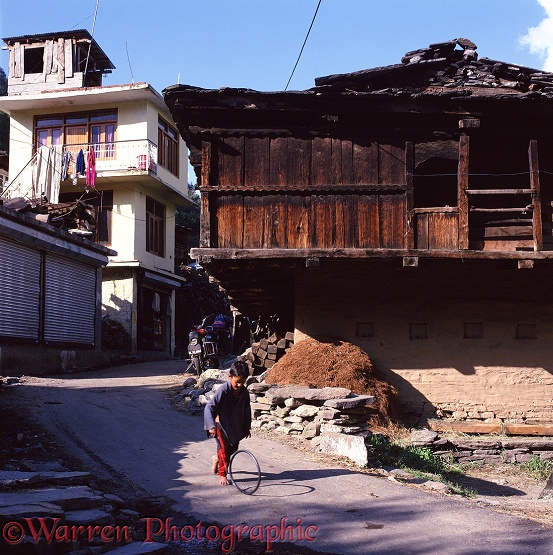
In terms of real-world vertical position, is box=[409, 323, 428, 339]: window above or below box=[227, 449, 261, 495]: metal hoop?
above

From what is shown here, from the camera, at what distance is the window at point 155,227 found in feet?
87.0

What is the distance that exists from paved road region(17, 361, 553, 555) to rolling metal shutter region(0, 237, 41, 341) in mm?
6253

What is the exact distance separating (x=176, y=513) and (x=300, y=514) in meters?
1.15

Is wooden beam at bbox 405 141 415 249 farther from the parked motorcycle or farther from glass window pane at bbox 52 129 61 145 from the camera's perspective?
glass window pane at bbox 52 129 61 145

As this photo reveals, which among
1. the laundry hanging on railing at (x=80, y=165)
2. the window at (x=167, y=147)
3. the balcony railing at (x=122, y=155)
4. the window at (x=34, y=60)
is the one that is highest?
the window at (x=34, y=60)

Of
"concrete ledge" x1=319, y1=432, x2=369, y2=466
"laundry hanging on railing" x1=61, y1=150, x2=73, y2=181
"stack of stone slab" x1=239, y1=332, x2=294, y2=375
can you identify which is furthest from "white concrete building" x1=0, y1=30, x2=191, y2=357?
"concrete ledge" x1=319, y1=432, x2=369, y2=466

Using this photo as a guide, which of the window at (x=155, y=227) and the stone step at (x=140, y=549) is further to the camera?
the window at (x=155, y=227)

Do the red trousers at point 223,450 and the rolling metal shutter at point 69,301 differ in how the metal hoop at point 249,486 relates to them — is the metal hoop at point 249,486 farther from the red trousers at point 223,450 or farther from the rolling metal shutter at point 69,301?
the rolling metal shutter at point 69,301

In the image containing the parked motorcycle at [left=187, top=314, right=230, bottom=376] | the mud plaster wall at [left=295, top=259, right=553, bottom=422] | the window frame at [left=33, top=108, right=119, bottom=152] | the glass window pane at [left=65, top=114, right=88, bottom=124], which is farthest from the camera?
the glass window pane at [left=65, top=114, right=88, bottom=124]

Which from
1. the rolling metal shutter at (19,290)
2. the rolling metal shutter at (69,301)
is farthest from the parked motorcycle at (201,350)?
the rolling metal shutter at (19,290)

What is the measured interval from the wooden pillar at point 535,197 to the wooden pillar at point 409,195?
1.93m

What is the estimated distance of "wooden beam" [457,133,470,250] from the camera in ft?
35.2

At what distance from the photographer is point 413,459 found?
9766 millimetres

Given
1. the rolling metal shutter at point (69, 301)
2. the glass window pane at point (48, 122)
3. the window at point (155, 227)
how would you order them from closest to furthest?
the rolling metal shutter at point (69, 301), the glass window pane at point (48, 122), the window at point (155, 227)
